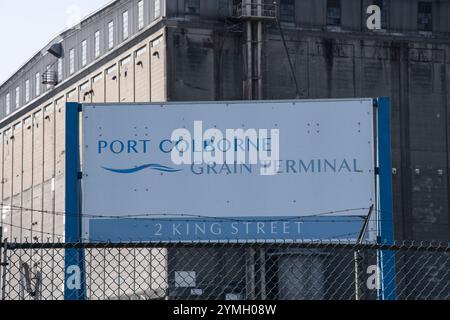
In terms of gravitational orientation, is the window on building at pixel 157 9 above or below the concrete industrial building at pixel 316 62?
above

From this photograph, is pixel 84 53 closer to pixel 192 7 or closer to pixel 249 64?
pixel 192 7

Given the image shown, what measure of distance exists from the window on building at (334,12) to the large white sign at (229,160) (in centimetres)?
4212

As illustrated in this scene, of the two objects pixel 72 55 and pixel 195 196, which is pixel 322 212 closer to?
pixel 195 196

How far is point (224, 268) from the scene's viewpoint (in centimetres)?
5406

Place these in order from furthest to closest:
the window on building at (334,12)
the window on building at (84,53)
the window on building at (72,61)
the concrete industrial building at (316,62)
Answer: the window on building at (72,61)
the window on building at (84,53)
the window on building at (334,12)
the concrete industrial building at (316,62)

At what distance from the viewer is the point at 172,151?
93.2ft

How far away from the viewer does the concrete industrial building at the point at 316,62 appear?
67062 mm

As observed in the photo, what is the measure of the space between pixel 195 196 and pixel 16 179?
69.0 metres

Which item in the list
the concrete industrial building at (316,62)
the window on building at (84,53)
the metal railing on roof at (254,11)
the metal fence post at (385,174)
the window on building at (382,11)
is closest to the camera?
the metal fence post at (385,174)

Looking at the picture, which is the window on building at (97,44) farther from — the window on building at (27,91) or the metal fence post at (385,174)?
the metal fence post at (385,174)

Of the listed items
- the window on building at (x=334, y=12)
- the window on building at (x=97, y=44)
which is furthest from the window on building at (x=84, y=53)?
the window on building at (x=334, y=12)

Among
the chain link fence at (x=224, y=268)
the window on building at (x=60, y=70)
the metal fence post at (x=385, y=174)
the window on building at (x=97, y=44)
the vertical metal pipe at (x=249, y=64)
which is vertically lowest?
the chain link fence at (x=224, y=268)

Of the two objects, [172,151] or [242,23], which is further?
A: [242,23]

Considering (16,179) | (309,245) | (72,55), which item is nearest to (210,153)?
(309,245)
